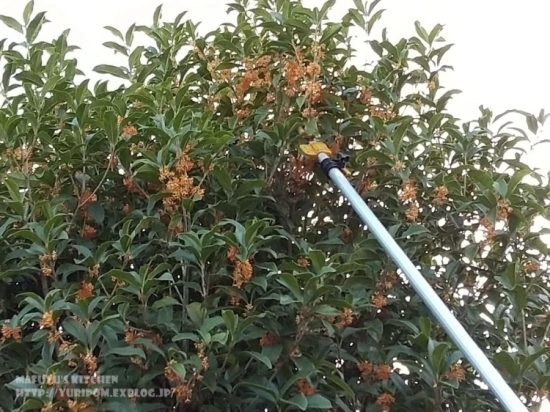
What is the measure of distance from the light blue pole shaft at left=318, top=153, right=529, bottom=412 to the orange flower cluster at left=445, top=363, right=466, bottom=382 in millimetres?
58

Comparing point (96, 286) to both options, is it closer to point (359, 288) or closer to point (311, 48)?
point (359, 288)

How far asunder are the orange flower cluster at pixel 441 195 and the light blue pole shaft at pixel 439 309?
0.53ft

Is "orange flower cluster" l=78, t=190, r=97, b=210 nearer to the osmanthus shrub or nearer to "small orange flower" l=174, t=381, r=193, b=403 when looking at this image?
the osmanthus shrub

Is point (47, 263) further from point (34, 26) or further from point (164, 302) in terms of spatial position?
point (34, 26)

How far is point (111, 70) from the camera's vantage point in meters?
1.36

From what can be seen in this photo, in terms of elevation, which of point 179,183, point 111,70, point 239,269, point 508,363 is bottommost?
point 508,363

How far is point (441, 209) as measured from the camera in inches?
47.5

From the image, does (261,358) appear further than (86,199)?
No

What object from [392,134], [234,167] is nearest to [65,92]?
[234,167]

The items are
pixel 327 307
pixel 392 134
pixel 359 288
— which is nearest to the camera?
Answer: pixel 327 307

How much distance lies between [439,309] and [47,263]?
0.56 meters

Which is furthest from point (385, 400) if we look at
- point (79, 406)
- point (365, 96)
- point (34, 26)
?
point (34, 26)

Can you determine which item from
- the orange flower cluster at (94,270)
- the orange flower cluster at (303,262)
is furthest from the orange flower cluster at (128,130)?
the orange flower cluster at (303,262)

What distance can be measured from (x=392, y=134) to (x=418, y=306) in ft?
0.93
